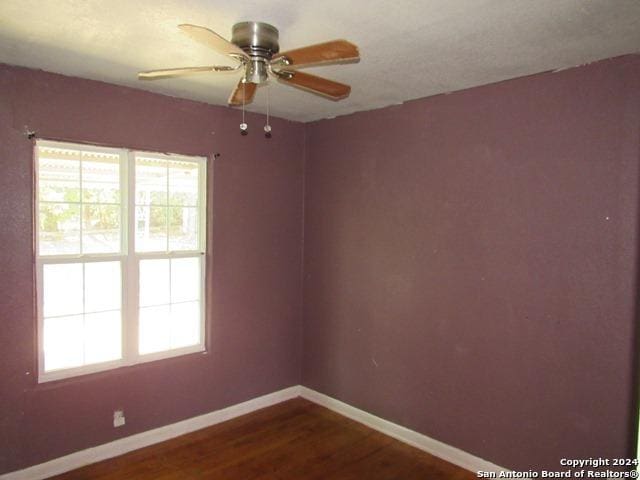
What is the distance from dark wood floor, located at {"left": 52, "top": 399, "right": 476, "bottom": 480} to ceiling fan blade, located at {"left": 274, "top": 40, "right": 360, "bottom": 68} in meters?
2.63

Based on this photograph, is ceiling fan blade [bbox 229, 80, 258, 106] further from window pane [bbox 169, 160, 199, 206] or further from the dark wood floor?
the dark wood floor

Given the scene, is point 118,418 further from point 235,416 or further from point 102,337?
point 235,416

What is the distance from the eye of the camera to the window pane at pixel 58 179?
2.90 m

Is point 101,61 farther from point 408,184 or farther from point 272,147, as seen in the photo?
point 408,184

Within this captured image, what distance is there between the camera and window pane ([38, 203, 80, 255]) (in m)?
2.92

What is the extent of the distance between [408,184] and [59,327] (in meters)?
2.74

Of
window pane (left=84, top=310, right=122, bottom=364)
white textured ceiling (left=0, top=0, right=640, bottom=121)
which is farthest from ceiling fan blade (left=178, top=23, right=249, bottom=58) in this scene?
window pane (left=84, top=310, right=122, bottom=364)

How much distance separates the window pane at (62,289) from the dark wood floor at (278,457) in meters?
1.10

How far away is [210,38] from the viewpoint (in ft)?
5.50

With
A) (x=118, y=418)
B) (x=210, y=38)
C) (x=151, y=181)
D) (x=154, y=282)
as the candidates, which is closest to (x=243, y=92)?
(x=210, y=38)

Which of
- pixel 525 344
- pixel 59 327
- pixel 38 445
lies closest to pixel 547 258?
pixel 525 344

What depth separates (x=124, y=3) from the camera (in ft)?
6.28

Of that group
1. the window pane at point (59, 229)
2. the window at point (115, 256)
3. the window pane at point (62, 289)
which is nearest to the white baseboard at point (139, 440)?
the window at point (115, 256)

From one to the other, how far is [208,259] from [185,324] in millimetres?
571
